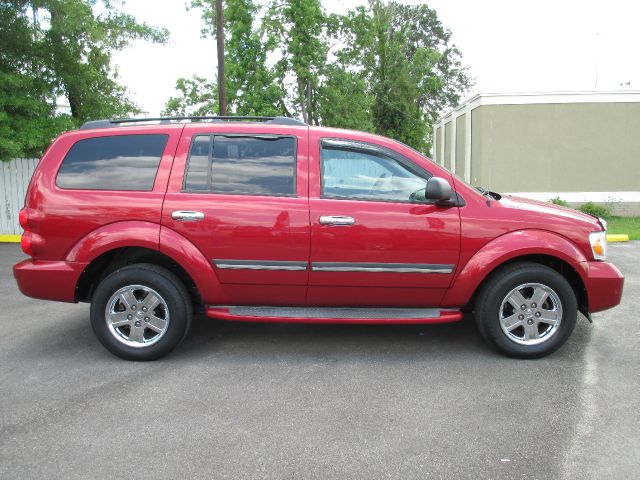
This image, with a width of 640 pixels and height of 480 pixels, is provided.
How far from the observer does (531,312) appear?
4367 millimetres

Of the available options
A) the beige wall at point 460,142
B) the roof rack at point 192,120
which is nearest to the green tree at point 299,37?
the beige wall at point 460,142

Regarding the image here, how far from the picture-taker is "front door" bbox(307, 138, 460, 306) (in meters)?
4.26

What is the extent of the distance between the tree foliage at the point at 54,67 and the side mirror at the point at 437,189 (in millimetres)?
9871

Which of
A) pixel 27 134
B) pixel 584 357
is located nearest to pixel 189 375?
pixel 584 357

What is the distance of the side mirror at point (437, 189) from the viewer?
4137 millimetres

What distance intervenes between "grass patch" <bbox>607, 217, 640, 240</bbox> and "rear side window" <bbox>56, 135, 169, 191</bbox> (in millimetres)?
11161

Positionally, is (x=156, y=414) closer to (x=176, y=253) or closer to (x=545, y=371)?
(x=176, y=253)

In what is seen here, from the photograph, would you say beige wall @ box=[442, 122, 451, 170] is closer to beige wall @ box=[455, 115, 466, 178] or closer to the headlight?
beige wall @ box=[455, 115, 466, 178]

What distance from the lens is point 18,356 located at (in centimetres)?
455

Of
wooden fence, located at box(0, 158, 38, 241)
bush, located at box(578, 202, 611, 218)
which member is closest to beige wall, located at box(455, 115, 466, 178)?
bush, located at box(578, 202, 611, 218)

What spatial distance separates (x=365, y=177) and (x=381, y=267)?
760 mm

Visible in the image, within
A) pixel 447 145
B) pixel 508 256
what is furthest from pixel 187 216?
pixel 447 145

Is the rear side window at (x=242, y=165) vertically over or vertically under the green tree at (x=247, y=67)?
under

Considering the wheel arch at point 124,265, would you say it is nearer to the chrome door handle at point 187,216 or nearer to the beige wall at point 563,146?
the chrome door handle at point 187,216
